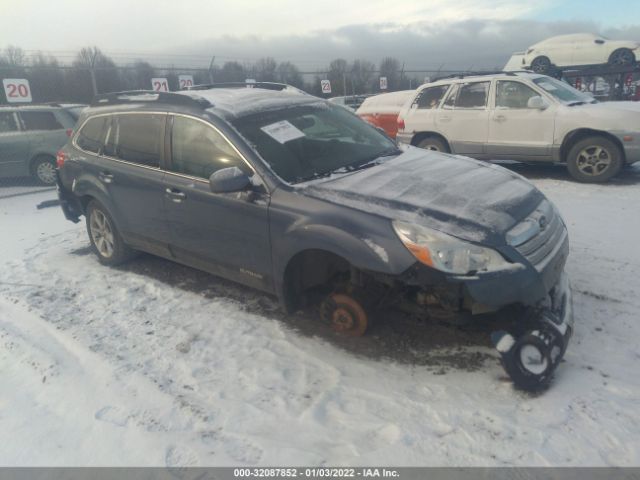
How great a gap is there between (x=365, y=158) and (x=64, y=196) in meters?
3.58

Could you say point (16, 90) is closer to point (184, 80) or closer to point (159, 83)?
point (159, 83)

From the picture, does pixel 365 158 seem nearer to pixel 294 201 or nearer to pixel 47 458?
pixel 294 201

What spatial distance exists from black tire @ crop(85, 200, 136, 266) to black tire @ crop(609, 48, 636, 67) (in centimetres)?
1657

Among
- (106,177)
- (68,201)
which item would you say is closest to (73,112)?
(68,201)

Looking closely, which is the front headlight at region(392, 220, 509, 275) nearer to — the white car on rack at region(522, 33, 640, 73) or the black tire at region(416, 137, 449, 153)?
the black tire at region(416, 137, 449, 153)

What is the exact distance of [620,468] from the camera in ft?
7.57

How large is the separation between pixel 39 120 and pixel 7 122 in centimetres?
67

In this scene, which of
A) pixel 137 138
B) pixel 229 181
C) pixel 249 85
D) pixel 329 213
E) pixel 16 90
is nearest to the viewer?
pixel 329 213

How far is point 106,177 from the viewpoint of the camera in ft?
15.8

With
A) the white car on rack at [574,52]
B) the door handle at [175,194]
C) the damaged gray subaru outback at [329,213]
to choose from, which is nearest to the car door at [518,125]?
the damaged gray subaru outback at [329,213]

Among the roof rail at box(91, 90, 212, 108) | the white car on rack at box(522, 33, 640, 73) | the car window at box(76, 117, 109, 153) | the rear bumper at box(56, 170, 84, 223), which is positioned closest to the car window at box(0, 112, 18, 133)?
the rear bumper at box(56, 170, 84, 223)

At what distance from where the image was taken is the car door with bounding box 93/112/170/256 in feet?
14.3

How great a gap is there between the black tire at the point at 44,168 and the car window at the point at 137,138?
6.47 meters

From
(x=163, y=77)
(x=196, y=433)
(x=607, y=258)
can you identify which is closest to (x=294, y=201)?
(x=196, y=433)
